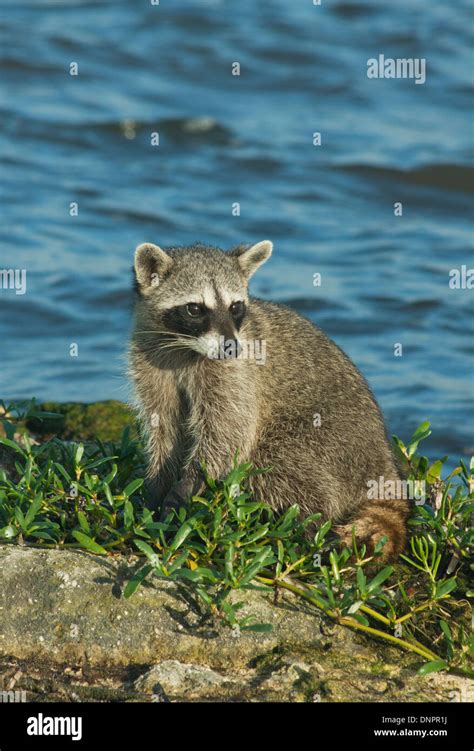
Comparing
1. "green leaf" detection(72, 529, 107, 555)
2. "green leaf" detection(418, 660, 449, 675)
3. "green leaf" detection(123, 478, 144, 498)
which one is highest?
"green leaf" detection(123, 478, 144, 498)

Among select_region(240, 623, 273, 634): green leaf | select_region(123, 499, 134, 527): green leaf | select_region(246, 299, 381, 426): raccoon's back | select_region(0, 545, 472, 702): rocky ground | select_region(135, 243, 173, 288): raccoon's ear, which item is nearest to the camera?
select_region(0, 545, 472, 702): rocky ground

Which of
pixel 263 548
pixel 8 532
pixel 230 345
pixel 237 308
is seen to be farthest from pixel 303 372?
pixel 8 532

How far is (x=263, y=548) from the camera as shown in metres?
6.39

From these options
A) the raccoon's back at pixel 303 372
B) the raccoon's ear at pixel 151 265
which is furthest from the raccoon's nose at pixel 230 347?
the raccoon's ear at pixel 151 265

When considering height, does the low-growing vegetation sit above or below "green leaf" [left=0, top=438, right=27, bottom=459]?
below

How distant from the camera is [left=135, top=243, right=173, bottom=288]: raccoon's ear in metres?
7.60

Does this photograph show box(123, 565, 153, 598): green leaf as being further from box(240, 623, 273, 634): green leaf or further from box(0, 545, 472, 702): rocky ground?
box(240, 623, 273, 634): green leaf

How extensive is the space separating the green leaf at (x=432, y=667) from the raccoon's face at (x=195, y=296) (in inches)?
84.6

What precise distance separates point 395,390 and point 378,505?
17.3 feet

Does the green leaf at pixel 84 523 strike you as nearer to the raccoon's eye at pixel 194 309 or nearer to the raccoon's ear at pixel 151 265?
the raccoon's eye at pixel 194 309

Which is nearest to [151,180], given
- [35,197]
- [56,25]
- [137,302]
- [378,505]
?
[35,197]

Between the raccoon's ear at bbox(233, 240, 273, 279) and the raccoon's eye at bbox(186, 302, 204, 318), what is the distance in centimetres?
58

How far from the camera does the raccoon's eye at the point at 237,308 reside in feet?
24.6

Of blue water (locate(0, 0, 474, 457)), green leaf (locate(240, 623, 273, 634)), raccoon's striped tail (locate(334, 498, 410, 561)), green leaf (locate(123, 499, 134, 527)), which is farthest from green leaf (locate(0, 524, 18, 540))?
blue water (locate(0, 0, 474, 457))
